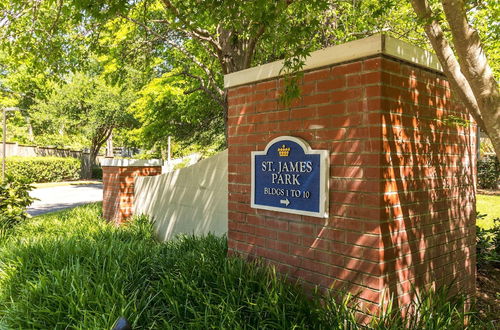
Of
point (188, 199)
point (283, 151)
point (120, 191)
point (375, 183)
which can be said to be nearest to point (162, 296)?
point (283, 151)

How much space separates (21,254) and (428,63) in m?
4.76

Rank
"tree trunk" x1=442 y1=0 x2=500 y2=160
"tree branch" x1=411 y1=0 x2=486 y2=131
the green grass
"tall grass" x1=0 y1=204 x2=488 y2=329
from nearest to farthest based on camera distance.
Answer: "tree trunk" x1=442 y1=0 x2=500 y2=160 → "tall grass" x1=0 y1=204 x2=488 y2=329 → "tree branch" x1=411 y1=0 x2=486 y2=131 → the green grass

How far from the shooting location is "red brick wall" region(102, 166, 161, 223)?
26.3ft

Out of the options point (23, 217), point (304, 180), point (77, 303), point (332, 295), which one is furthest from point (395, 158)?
point (23, 217)

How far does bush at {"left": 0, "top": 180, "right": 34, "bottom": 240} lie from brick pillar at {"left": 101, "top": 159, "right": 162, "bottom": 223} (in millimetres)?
1623

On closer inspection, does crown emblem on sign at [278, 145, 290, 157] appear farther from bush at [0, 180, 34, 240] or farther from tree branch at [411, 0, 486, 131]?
bush at [0, 180, 34, 240]

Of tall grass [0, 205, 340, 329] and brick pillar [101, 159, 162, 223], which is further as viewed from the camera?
brick pillar [101, 159, 162, 223]

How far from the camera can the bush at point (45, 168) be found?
23.2 metres

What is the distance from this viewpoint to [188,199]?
6238 millimetres

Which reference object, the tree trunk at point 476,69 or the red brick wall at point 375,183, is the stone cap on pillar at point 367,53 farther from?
the tree trunk at point 476,69

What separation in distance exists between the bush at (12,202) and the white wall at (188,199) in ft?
7.69

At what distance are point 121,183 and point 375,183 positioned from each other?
20.9 feet

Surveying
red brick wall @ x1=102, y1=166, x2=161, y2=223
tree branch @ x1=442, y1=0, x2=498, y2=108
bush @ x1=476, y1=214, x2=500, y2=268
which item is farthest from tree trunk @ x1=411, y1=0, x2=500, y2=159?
red brick wall @ x1=102, y1=166, x2=161, y2=223

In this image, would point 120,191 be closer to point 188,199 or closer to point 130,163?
point 130,163
